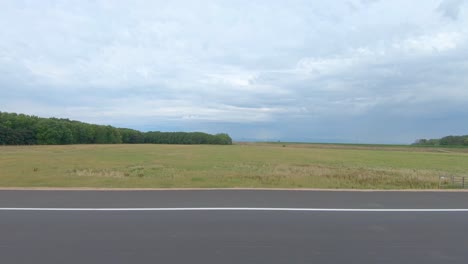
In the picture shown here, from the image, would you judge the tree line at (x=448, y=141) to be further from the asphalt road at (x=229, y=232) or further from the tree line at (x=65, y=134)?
the asphalt road at (x=229, y=232)

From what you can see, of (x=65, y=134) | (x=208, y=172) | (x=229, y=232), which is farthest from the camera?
(x=65, y=134)

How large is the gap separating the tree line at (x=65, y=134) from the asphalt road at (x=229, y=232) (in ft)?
300

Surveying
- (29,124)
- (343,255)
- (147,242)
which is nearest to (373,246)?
(343,255)

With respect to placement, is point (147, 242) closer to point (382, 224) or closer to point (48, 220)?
point (48, 220)

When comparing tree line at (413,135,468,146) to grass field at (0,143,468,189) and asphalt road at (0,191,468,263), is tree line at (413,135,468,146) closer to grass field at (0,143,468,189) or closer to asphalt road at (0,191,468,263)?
grass field at (0,143,468,189)

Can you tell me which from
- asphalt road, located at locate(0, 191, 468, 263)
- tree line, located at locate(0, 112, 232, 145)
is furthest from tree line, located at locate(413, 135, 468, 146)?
asphalt road, located at locate(0, 191, 468, 263)

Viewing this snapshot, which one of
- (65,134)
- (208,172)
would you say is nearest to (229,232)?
(208,172)

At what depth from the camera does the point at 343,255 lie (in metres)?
4.75

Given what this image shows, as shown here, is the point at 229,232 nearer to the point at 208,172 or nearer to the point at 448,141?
the point at 208,172

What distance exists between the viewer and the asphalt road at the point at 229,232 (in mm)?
4723

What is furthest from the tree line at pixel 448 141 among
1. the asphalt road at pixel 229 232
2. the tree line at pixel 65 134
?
the asphalt road at pixel 229 232

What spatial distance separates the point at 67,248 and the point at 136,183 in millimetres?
7627

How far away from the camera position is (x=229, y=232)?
5723 millimetres

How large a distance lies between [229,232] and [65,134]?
100 metres
